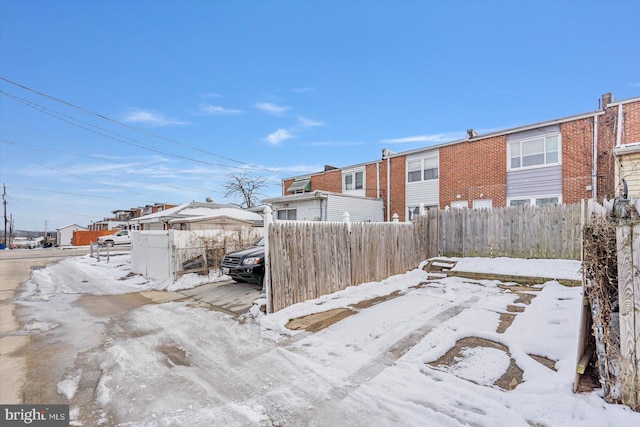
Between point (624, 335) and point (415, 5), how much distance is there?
11979 mm

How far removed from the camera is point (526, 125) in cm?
1303

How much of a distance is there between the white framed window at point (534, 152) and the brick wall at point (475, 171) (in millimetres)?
343

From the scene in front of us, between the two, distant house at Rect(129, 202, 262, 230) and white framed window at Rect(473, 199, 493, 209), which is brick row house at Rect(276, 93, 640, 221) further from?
distant house at Rect(129, 202, 262, 230)

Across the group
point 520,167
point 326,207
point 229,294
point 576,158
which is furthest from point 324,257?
point 576,158

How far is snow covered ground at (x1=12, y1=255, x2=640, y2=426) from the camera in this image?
108 inches

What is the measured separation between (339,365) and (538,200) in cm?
1313

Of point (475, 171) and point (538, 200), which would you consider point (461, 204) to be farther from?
point (538, 200)

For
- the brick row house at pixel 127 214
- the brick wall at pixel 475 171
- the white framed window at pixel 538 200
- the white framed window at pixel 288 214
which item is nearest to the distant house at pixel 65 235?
the brick row house at pixel 127 214

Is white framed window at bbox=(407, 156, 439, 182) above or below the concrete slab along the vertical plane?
above

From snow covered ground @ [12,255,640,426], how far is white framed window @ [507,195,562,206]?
7.67 meters

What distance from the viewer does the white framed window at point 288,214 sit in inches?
699

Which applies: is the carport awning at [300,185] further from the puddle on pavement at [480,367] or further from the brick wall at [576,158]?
the puddle on pavement at [480,367]

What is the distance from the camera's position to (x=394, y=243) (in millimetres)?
9031

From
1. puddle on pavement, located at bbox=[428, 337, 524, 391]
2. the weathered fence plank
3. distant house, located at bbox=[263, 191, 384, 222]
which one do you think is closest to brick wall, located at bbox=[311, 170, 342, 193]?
distant house, located at bbox=[263, 191, 384, 222]
